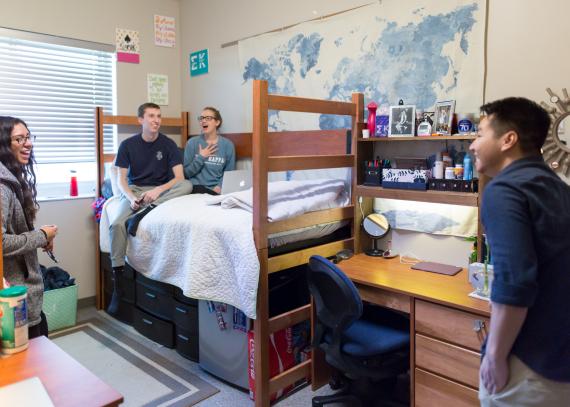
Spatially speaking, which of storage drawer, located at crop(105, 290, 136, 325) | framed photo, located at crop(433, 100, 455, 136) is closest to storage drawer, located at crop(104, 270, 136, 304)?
storage drawer, located at crop(105, 290, 136, 325)

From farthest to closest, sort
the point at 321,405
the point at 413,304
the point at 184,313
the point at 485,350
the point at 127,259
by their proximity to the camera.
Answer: the point at 127,259, the point at 184,313, the point at 321,405, the point at 413,304, the point at 485,350

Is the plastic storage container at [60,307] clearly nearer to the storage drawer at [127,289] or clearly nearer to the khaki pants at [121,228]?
the storage drawer at [127,289]

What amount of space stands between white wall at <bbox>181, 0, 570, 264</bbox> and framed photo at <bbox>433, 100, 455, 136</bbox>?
19cm

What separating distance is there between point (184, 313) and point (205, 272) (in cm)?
58

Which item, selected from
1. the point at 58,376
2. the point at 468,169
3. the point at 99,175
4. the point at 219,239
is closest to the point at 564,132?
the point at 468,169

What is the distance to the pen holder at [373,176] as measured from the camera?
258 cm

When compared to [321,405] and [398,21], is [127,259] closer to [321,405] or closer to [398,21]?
[321,405]

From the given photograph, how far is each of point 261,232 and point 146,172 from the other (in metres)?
1.48

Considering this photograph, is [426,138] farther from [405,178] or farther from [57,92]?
[57,92]

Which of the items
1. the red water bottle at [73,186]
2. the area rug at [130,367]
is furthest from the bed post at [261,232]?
the red water bottle at [73,186]

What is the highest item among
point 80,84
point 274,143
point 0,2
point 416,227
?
point 0,2

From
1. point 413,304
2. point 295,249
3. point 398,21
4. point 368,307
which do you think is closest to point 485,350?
point 413,304

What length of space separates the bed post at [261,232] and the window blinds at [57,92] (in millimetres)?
2194

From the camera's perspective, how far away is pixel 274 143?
3.24 metres
